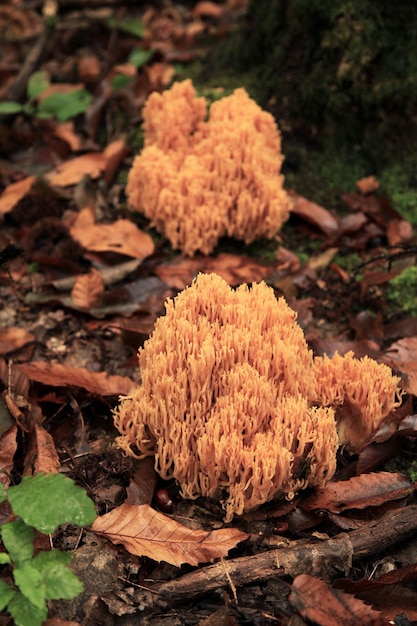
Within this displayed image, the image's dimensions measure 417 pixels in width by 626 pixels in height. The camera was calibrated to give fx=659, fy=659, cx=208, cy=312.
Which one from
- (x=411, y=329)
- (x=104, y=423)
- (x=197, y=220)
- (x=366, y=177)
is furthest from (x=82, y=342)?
(x=366, y=177)

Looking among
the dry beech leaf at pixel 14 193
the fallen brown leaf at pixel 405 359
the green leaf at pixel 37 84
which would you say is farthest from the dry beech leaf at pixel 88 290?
the green leaf at pixel 37 84

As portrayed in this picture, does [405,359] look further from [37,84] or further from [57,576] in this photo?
[37,84]

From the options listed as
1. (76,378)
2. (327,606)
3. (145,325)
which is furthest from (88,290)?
(327,606)

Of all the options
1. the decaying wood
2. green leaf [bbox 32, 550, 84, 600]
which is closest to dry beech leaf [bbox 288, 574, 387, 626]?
the decaying wood

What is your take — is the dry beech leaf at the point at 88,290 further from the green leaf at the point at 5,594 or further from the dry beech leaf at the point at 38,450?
the green leaf at the point at 5,594

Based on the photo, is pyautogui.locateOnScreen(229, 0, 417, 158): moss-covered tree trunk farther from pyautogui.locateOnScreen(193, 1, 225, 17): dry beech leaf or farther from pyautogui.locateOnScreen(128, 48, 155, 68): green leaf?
pyautogui.locateOnScreen(193, 1, 225, 17): dry beech leaf
